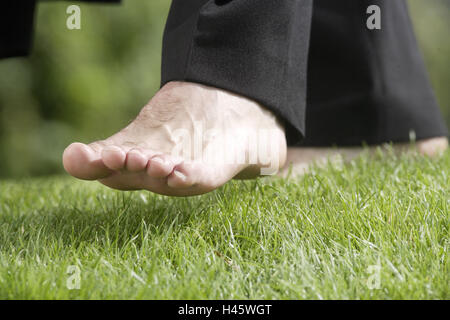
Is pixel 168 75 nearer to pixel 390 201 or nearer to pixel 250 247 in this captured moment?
pixel 250 247

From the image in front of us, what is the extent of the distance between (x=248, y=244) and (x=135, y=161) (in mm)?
294

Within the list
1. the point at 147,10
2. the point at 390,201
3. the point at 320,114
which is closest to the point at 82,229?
the point at 390,201

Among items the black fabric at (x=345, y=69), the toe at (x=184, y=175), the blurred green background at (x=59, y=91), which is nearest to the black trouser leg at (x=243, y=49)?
the black fabric at (x=345, y=69)

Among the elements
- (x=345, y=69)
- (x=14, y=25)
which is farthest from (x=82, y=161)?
(x=345, y=69)

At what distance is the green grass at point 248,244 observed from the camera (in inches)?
35.6

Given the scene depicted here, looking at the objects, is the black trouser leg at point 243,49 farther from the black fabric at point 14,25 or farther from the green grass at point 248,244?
the black fabric at point 14,25

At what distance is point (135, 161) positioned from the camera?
112 centimetres

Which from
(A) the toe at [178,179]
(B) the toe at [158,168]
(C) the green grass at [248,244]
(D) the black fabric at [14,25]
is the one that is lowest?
(C) the green grass at [248,244]

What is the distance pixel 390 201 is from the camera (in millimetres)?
1220

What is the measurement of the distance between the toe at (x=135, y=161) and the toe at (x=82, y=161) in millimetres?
64

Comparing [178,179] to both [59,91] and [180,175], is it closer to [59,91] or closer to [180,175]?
[180,175]
